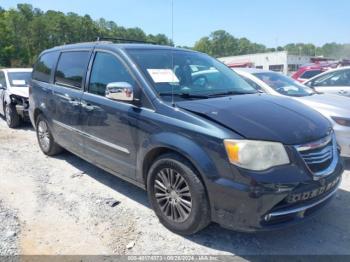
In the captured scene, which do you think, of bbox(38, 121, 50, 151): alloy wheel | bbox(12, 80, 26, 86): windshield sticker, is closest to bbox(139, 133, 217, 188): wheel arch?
bbox(38, 121, 50, 151): alloy wheel

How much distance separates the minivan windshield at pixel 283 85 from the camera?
6602 mm

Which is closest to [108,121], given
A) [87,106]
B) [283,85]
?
[87,106]

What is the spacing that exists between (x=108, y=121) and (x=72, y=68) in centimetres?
141

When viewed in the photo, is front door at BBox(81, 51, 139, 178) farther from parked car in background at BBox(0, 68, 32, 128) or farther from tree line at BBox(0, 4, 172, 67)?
tree line at BBox(0, 4, 172, 67)

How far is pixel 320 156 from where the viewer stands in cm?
332

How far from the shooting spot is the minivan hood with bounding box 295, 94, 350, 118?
18.1ft

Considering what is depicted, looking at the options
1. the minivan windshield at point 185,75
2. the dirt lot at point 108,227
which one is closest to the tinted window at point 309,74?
the dirt lot at point 108,227

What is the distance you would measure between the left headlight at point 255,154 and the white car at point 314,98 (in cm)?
279

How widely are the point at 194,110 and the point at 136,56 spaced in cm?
116

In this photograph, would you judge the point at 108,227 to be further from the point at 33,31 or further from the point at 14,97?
the point at 33,31

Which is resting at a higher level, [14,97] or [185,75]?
[185,75]

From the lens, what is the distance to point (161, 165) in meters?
3.58

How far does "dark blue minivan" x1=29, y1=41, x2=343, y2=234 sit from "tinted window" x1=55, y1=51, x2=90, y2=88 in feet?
0.10

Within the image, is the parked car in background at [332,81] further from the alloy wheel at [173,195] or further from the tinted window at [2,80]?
the tinted window at [2,80]
